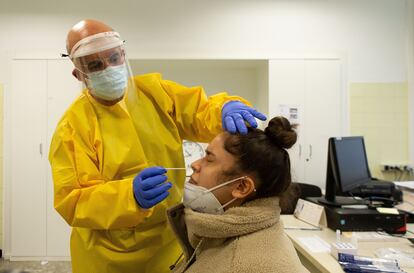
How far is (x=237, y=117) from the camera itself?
114cm

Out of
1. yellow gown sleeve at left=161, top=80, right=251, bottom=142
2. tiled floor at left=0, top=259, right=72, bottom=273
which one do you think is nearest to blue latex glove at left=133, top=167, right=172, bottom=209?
yellow gown sleeve at left=161, top=80, right=251, bottom=142

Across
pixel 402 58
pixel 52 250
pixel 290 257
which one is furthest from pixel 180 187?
pixel 402 58

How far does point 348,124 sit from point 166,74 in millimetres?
2242

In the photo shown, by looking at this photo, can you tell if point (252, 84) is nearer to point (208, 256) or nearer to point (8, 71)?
point (8, 71)

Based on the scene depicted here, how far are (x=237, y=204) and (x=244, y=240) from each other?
0.46ft

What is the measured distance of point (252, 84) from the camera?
4.20 meters

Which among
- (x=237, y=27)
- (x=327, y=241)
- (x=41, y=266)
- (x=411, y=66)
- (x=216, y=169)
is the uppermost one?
(x=237, y=27)

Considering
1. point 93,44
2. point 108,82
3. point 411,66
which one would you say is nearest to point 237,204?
point 108,82

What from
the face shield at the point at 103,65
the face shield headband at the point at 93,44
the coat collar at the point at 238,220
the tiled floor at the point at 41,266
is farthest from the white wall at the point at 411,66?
the tiled floor at the point at 41,266

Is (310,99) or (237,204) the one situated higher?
(310,99)

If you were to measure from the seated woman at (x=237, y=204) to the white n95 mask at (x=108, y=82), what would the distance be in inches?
16.6

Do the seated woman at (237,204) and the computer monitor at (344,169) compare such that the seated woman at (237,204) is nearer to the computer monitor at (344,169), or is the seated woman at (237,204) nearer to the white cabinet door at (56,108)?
the computer monitor at (344,169)

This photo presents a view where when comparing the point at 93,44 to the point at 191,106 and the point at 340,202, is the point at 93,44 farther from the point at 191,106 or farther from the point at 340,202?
the point at 340,202

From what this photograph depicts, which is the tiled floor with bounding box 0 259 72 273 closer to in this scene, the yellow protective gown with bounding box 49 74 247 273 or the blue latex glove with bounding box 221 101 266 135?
the yellow protective gown with bounding box 49 74 247 273
